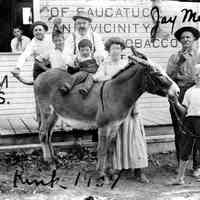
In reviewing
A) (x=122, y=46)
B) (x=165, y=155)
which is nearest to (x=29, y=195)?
(x=122, y=46)

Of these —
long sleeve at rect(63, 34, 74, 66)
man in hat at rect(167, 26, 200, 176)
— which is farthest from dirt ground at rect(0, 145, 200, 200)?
long sleeve at rect(63, 34, 74, 66)

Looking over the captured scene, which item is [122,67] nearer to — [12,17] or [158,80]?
[158,80]

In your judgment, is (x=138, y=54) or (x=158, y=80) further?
(x=138, y=54)

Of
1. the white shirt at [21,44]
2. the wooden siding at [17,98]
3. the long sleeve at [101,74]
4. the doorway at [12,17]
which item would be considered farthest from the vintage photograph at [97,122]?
the doorway at [12,17]

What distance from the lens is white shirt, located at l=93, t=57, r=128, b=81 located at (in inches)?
251

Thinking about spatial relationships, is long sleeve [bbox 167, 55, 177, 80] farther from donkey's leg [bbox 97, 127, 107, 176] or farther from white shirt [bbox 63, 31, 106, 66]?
donkey's leg [bbox 97, 127, 107, 176]

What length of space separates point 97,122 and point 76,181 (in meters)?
0.88

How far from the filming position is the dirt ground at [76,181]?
235 inches

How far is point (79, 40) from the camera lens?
6.70 meters

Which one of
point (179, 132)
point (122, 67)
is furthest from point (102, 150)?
point (179, 132)

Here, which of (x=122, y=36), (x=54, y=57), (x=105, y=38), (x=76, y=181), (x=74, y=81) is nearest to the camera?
(x=76, y=181)

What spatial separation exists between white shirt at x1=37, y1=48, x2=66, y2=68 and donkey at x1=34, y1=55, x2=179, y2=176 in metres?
0.35

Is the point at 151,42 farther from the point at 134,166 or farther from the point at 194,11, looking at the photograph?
the point at 134,166

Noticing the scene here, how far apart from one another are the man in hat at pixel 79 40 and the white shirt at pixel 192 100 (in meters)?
1.33
